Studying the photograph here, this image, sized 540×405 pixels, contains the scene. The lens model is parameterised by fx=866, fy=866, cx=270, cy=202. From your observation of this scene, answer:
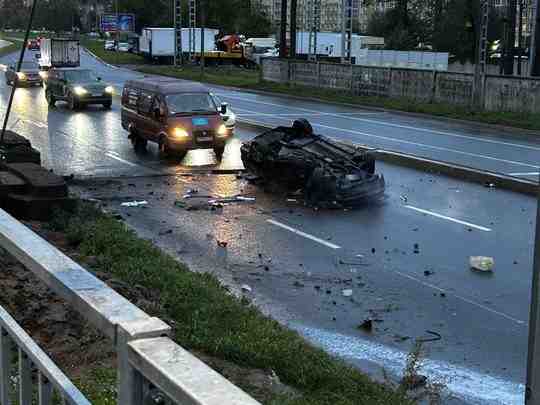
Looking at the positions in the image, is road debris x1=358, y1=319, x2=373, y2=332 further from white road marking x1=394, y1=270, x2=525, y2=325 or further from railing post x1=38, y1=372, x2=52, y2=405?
railing post x1=38, y1=372, x2=52, y2=405

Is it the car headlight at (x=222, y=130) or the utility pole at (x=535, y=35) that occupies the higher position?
the utility pole at (x=535, y=35)

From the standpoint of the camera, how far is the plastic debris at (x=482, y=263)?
12.0 m

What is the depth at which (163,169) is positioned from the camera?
2105 cm

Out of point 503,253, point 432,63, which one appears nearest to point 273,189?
point 503,253

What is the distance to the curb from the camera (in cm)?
1836

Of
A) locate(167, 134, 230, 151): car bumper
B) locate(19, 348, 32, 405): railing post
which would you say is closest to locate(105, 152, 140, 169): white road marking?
locate(167, 134, 230, 151): car bumper

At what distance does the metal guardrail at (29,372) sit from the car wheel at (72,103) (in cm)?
3367

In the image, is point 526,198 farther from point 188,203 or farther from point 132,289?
point 132,289

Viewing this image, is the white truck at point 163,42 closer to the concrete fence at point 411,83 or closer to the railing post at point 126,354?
the concrete fence at point 411,83

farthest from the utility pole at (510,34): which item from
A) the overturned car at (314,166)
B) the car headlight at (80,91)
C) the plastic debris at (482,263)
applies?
the plastic debris at (482,263)

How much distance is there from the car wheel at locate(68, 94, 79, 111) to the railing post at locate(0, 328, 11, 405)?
33.7 m

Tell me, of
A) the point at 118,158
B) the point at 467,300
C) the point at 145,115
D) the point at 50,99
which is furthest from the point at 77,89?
the point at 467,300

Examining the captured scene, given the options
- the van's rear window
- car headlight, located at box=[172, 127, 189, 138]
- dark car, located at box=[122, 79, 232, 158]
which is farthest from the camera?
the van's rear window

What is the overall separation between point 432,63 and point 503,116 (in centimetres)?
4867
